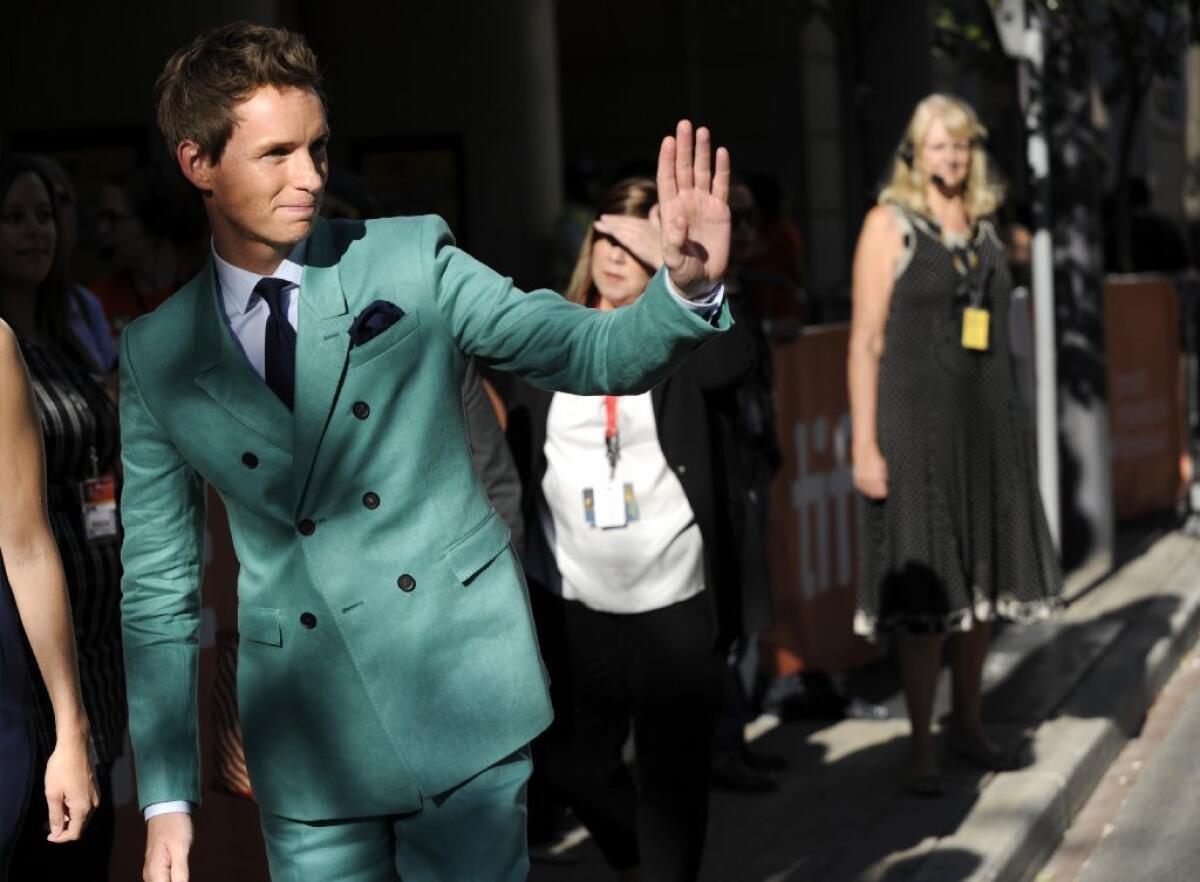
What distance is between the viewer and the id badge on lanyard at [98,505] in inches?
177

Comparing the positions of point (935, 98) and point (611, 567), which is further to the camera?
point (935, 98)

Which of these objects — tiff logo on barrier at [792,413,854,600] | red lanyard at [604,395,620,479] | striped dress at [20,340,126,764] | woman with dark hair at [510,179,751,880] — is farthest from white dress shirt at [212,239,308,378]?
tiff logo on barrier at [792,413,854,600]

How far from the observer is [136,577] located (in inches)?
129

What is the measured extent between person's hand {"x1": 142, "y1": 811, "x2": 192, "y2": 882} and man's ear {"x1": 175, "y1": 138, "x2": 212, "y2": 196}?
36.4 inches

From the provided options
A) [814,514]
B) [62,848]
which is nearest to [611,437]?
[62,848]

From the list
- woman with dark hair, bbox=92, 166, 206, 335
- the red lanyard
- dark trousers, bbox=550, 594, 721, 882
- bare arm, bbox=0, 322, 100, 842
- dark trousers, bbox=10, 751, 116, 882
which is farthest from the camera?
woman with dark hair, bbox=92, 166, 206, 335

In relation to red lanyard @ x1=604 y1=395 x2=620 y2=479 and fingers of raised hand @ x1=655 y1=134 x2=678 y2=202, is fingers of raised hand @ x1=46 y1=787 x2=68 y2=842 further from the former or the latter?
red lanyard @ x1=604 y1=395 x2=620 y2=479

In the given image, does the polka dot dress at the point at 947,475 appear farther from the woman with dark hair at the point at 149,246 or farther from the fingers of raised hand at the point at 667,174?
the fingers of raised hand at the point at 667,174

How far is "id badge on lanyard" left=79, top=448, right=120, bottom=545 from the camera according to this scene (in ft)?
14.8

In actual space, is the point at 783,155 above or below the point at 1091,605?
above

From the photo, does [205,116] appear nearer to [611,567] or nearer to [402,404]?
[402,404]

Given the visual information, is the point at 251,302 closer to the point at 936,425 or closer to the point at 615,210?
the point at 615,210

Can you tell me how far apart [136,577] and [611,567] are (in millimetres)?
1983

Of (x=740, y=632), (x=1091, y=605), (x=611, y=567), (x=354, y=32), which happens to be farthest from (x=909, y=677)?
(x=354, y=32)
